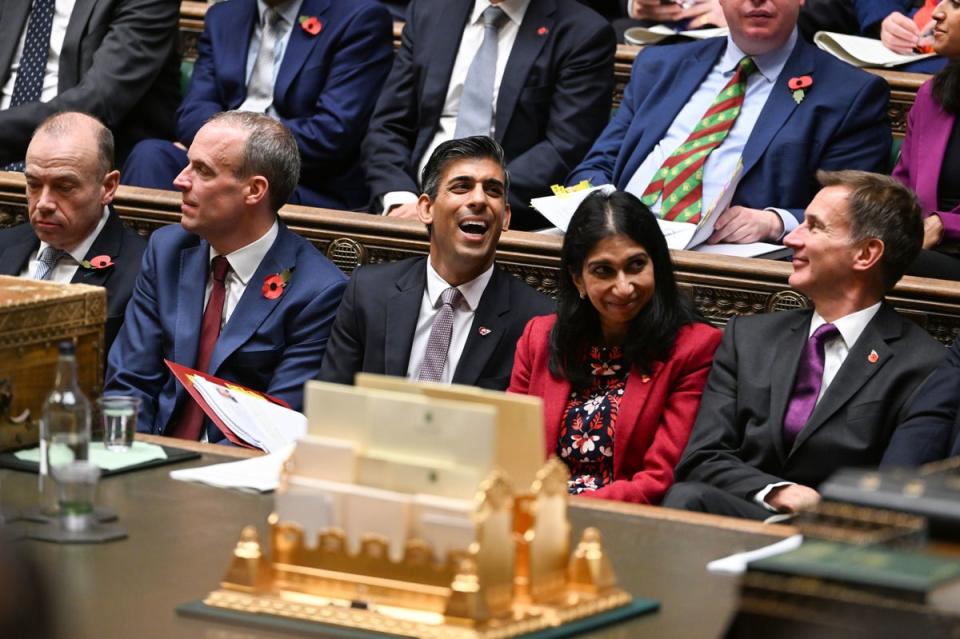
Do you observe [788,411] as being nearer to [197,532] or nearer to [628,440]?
[628,440]

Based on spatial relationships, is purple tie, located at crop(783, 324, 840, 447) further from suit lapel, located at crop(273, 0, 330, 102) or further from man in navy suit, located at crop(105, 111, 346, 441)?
suit lapel, located at crop(273, 0, 330, 102)

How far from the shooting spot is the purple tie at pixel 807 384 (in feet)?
11.5

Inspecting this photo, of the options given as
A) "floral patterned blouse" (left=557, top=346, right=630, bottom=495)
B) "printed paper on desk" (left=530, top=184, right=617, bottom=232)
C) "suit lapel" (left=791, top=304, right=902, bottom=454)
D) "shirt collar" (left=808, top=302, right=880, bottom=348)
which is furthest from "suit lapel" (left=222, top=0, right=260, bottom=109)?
"suit lapel" (left=791, top=304, right=902, bottom=454)

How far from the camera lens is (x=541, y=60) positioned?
5105 mm

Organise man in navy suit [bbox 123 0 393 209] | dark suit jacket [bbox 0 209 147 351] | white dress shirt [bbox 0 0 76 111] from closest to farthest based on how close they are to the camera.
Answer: dark suit jacket [bbox 0 209 147 351] < man in navy suit [bbox 123 0 393 209] < white dress shirt [bbox 0 0 76 111]

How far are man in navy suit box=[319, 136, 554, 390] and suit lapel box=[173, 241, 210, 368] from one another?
1.20 feet

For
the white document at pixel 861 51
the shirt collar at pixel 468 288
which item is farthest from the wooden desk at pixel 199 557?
the white document at pixel 861 51

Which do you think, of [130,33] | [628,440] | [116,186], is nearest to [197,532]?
[628,440]

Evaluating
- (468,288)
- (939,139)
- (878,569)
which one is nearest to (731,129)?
(939,139)

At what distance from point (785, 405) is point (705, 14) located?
2419mm

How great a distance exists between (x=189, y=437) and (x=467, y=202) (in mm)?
905

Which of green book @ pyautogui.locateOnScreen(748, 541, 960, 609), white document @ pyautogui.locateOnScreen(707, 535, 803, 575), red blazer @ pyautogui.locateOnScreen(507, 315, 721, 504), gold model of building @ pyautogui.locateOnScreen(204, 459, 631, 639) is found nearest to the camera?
green book @ pyautogui.locateOnScreen(748, 541, 960, 609)

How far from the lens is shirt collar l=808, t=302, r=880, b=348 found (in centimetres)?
356

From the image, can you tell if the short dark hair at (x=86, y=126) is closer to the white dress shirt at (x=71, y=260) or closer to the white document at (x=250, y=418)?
the white dress shirt at (x=71, y=260)
